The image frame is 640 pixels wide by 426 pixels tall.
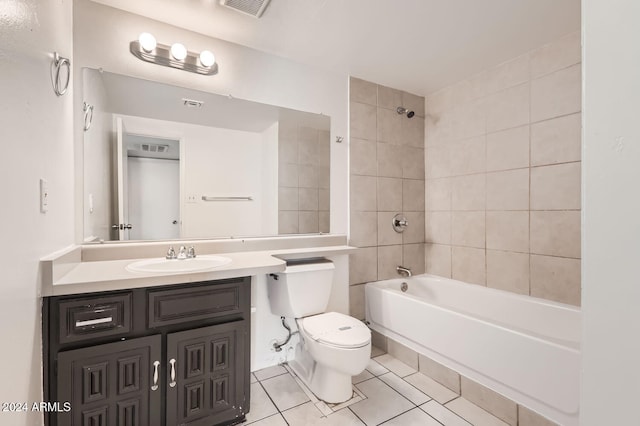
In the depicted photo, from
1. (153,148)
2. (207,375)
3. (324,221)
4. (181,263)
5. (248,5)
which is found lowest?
(207,375)

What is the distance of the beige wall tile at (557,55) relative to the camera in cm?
189

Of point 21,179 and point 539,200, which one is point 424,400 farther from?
point 21,179

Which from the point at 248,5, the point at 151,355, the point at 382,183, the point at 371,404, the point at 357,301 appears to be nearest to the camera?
the point at 151,355

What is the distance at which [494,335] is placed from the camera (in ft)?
5.43

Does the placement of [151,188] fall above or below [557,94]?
below

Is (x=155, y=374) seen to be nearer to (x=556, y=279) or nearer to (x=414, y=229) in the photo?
(x=414, y=229)

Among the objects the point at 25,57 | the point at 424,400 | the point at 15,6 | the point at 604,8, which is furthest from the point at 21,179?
the point at 424,400

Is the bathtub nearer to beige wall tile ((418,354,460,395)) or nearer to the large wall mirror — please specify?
beige wall tile ((418,354,460,395))

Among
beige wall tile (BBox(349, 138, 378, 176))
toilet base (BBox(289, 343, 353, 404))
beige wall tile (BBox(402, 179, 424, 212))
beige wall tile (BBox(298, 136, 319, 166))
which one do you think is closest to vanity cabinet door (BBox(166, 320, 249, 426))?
toilet base (BBox(289, 343, 353, 404))

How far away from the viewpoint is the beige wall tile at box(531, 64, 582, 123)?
6.22 feet

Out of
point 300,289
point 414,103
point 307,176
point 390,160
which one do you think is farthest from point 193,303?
point 414,103

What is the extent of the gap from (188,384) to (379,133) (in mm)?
2303

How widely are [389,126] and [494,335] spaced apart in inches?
73.0

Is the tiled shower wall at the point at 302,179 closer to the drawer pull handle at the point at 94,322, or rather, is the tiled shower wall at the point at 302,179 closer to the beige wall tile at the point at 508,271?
the drawer pull handle at the point at 94,322
